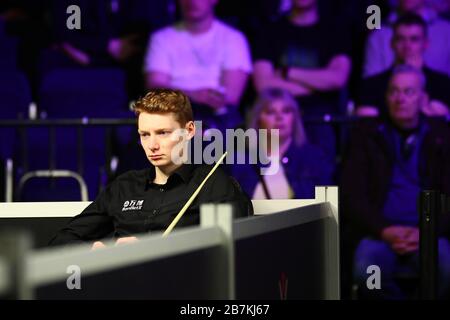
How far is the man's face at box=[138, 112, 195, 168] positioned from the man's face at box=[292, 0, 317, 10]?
3436 millimetres

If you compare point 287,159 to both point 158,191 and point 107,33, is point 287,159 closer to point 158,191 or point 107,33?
point 107,33

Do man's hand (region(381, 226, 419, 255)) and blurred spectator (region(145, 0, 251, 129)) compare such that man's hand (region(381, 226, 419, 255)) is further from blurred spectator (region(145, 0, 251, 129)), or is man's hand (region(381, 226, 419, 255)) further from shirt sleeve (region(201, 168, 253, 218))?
shirt sleeve (region(201, 168, 253, 218))

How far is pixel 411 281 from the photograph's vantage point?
645cm

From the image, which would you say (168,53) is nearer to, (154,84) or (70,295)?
(154,84)

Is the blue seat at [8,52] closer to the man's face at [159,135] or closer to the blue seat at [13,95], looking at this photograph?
the blue seat at [13,95]

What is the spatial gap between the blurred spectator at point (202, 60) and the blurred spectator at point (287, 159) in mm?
427

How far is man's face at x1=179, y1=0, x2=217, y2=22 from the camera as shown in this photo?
23.6 ft

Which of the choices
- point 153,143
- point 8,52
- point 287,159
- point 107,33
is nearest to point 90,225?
point 153,143

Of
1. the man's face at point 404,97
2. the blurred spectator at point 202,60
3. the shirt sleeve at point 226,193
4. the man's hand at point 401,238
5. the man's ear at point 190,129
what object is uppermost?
the blurred spectator at point 202,60

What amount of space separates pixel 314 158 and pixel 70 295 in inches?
177

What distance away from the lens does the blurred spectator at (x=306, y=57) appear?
720 centimetres

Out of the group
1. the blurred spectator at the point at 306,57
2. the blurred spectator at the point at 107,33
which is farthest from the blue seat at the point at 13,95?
the blurred spectator at the point at 306,57

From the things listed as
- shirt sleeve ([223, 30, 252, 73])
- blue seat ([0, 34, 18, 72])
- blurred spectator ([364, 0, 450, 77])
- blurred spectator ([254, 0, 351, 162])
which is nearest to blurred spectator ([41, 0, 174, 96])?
blue seat ([0, 34, 18, 72])
